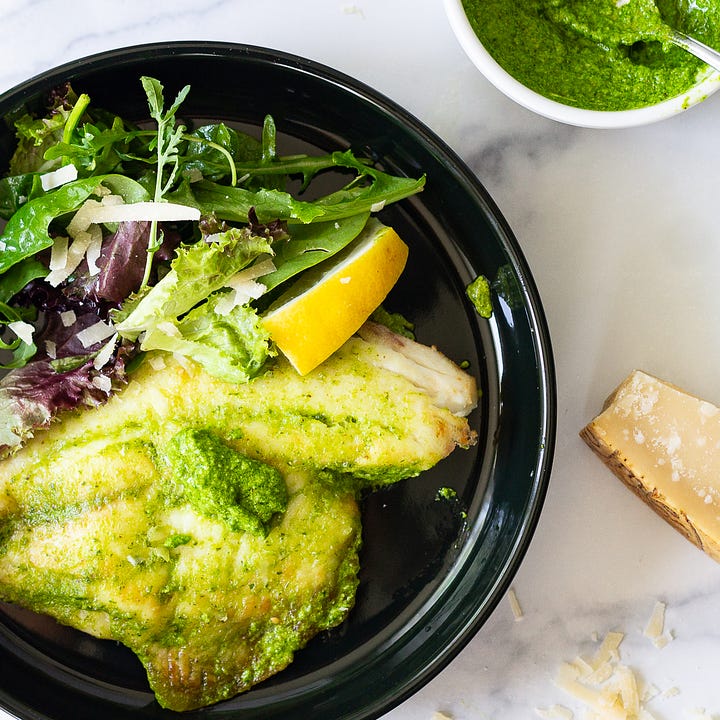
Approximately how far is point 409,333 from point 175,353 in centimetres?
63

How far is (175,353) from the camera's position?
6.54 ft

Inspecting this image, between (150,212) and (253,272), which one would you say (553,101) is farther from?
(150,212)

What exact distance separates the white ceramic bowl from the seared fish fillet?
721mm

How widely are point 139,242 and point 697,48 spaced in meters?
1.45

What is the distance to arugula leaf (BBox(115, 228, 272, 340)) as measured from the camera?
74.9 inches

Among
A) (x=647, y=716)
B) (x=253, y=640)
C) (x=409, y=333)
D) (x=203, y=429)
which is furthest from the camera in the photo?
(x=647, y=716)

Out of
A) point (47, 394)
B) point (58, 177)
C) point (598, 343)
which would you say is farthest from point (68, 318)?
point (598, 343)

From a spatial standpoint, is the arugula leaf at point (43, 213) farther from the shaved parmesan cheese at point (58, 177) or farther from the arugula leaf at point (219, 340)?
the arugula leaf at point (219, 340)

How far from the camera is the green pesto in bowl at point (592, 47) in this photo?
217cm

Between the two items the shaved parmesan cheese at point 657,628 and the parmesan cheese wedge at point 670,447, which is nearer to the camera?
the parmesan cheese wedge at point 670,447

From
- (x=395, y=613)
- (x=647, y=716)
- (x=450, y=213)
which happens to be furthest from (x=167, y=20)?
(x=647, y=716)

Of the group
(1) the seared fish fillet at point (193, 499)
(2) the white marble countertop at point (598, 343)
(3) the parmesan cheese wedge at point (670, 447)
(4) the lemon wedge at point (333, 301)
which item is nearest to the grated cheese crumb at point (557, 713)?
(2) the white marble countertop at point (598, 343)

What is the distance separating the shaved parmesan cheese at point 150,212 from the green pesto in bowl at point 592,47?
2.88 ft

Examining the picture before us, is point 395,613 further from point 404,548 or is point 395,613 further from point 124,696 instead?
point 124,696
